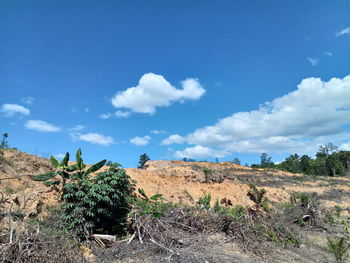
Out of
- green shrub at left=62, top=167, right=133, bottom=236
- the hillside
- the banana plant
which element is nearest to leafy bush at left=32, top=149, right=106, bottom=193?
the banana plant

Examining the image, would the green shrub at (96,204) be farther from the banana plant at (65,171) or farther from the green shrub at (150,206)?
the banana plant at (65,171)

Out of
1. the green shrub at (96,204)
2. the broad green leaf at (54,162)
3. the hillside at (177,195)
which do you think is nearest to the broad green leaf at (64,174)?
the broad green leaf at (54,162)

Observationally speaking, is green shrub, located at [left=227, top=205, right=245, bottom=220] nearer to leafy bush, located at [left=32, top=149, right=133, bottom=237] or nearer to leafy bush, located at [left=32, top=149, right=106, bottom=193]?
leafy bush, located at [left=32, top=149, right=133, bottom=237]

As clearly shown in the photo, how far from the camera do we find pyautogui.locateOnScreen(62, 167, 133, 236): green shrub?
5.84 metres

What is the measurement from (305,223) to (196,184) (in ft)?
16.7

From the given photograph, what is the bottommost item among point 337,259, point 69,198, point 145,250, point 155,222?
point 337,259

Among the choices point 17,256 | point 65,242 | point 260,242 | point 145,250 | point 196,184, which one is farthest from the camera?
point 196,184

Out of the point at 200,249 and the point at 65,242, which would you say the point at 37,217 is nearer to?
the point at 65,242

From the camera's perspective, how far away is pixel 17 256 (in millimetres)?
4113

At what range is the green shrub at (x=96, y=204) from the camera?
584cm

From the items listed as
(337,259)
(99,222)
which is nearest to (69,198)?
(99,222)

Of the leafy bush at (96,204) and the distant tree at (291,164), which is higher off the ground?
the distant tree at (291,164)

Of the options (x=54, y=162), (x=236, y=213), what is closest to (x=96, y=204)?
(x=54, y=162)

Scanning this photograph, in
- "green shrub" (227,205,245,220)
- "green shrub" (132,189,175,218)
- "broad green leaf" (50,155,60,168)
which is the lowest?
"green shrub" (227,205,245,220)
